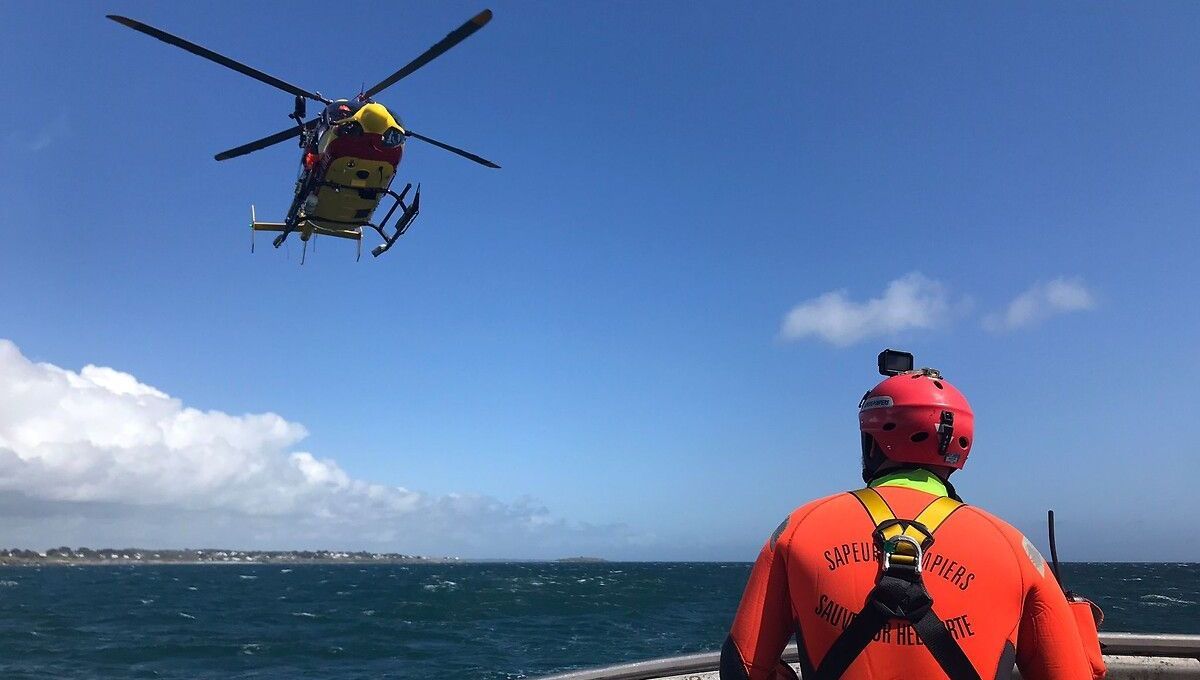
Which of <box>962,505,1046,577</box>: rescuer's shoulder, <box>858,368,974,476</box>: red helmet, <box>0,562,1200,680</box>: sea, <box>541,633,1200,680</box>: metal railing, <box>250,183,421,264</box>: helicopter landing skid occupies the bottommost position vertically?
<box>0,562,1200,680</box>: sea

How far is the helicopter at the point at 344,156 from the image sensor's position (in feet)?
54.3

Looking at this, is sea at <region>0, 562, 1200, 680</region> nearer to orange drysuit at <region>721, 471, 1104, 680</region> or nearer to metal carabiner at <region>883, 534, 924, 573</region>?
orange drysuit at <region>721, 471, 1104, 680</region>

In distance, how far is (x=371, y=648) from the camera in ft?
102

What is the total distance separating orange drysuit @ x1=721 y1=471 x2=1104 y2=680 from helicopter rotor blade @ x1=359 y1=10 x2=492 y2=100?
531 inches

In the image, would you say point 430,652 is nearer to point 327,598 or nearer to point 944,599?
point 944,599

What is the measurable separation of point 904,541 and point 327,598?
69.5 meters

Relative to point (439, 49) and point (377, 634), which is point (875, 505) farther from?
point (377, 634)

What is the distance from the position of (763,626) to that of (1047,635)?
716 millimetres

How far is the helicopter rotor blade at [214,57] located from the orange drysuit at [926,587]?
15814 mm

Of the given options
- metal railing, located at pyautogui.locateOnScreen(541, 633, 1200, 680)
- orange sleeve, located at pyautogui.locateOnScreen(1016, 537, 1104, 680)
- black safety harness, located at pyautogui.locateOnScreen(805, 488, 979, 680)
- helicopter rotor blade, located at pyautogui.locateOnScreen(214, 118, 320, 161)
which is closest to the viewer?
black safety harness, located at pyautogui.locateOnScreen(805, 488, 979, 680)

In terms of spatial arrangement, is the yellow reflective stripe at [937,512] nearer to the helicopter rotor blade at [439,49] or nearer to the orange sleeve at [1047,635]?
the orange sleeve at [1047,635]

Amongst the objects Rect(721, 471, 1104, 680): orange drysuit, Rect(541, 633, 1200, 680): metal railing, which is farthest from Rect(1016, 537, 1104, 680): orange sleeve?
Rect(541, 633, 1200, 680): metal railing

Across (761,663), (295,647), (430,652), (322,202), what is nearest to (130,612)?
(295,647)

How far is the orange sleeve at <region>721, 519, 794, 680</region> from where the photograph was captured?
2.21m
